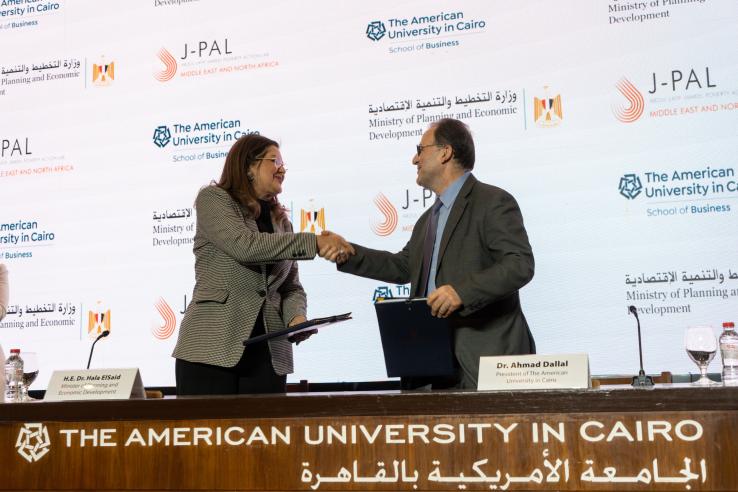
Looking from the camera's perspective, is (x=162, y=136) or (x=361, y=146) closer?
(x=361, y=146)

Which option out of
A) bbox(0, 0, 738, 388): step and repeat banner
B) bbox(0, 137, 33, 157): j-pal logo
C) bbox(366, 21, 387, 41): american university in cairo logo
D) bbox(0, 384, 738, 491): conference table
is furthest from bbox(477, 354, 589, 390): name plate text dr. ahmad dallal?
bbox(0, 137, 33, 157): j-pal logo

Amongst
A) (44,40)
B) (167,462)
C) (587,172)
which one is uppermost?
(44,40)

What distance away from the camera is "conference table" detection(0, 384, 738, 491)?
1.79 m

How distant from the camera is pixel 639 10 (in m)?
3.77

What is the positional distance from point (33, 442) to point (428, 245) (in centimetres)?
132

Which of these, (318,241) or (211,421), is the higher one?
(318,241)

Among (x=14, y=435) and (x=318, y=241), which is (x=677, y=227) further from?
(x=14, y=435)

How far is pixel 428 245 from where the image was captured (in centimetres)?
278

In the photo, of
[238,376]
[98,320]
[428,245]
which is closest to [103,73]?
[98,320]

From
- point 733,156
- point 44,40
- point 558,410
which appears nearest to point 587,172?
point 733,156

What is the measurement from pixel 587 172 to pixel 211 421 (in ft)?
7.56

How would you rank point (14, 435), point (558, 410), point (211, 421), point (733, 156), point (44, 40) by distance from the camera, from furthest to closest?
1. point (44, 40)
2. point (733, 156)
3. point (14, 435)
4. point (211, 421)
5. point (558, 410)

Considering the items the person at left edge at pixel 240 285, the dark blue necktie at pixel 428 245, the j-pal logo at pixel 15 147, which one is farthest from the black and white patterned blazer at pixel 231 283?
the j-pal logo at pixel 15 147

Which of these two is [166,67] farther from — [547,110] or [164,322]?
[547,110]
